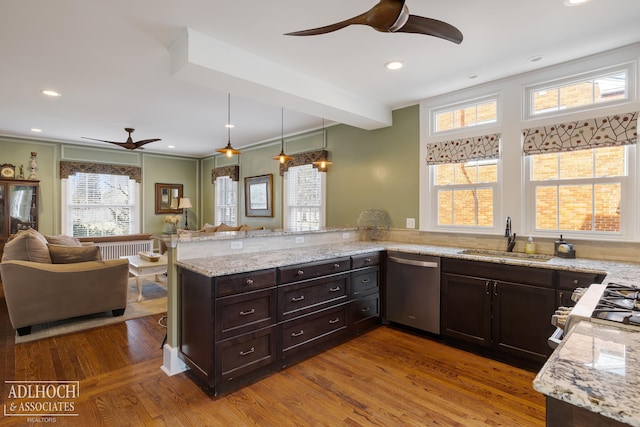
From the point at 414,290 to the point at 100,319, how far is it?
358 cm

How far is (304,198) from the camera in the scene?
561cm

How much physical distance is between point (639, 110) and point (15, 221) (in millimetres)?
8487

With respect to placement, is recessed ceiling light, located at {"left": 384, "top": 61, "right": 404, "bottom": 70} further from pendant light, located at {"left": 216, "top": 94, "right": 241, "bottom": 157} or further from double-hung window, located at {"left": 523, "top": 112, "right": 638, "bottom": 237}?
pendant light, located at {"left": 216, "top": 94, "right": 241, "bottom": 157}

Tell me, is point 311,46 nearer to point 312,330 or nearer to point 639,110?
point 312,330

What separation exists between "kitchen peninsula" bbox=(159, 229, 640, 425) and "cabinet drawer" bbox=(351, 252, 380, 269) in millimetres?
47

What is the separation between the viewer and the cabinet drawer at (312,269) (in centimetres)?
267

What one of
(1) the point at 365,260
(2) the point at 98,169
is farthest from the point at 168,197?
(1) the point at 365,260

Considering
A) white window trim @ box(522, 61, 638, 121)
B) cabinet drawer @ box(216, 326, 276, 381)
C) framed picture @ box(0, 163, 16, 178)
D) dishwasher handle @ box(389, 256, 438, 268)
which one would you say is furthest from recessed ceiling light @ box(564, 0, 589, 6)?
framed picture @ box(0, 163, 16, 178)

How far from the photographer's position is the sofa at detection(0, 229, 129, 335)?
10.8 feet

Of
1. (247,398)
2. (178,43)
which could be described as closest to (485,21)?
(178,43)

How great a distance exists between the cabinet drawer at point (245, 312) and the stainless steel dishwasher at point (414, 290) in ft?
4.92

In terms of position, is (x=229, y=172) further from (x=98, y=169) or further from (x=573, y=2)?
(x=573, y=2)

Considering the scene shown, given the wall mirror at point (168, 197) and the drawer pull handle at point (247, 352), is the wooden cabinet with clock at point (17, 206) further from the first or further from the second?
the drawer pull handle at point (247, 352)

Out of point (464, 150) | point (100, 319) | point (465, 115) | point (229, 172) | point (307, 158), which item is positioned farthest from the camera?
point (229, 172)
